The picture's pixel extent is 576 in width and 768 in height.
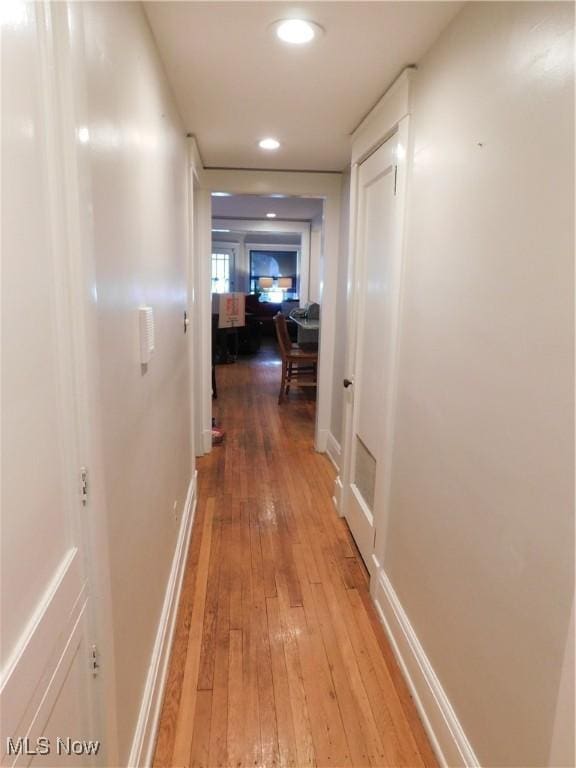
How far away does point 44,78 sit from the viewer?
2.61ft

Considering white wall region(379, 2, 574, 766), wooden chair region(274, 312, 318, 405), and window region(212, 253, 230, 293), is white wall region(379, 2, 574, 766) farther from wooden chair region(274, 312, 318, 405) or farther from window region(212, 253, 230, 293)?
window region(212, 253, 230, 293)

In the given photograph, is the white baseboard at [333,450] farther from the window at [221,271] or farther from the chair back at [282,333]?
the window at [221,271]

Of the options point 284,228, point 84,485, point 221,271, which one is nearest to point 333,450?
point 84,485

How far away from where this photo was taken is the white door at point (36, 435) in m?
0.68

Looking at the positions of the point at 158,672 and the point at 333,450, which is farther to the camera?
the point at 333,450

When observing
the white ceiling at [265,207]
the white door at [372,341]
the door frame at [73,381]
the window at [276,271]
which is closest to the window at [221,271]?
the window at [276,271]

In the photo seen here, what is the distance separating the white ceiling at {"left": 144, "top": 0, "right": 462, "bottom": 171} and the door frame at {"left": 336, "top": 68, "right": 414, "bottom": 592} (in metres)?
0.08

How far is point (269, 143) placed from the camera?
2988mm

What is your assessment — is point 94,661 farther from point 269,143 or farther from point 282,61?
point 269,143

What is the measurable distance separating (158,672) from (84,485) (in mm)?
1081

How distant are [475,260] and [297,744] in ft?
5.34

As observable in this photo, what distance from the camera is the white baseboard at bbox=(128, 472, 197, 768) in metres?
1.42

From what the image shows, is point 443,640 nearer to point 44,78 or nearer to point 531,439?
point 531,439

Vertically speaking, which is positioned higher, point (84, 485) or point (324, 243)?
point (324, 243)
